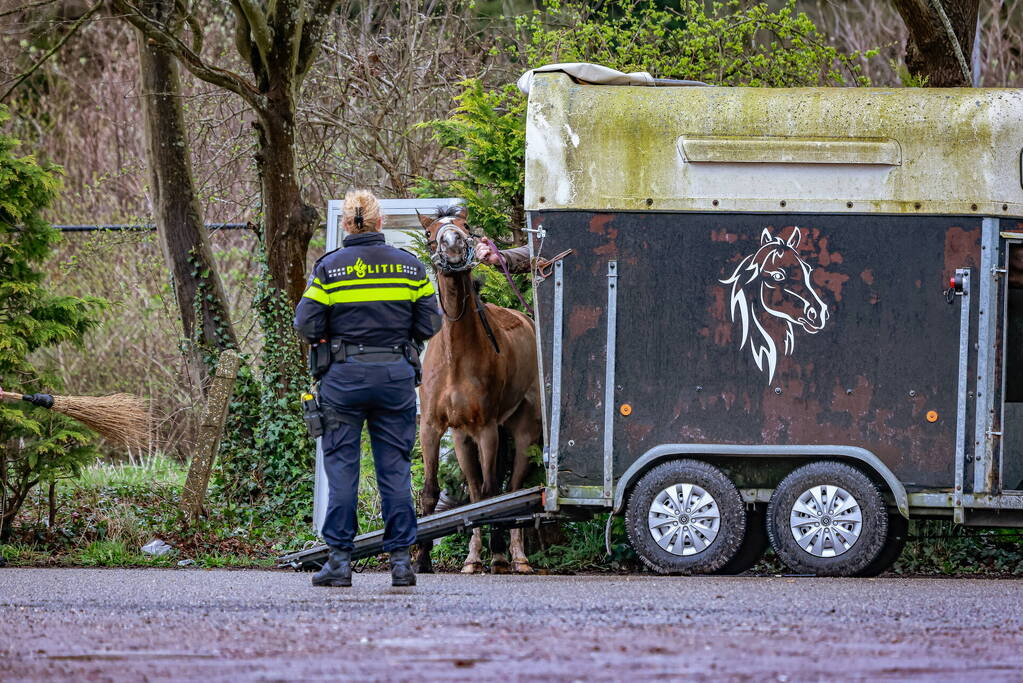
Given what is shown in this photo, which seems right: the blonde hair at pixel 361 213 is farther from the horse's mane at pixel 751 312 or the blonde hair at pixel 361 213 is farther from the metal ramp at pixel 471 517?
the horse's mane at pixel 751 312

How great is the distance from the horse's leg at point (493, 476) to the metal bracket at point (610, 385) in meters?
0.97

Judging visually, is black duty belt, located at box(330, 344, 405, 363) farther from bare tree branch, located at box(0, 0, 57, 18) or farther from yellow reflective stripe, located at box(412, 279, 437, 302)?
bare tree branch, located at box(0, 0, 57, 18)

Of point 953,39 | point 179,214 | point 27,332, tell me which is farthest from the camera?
point 179,214

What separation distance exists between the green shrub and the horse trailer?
3.27 m

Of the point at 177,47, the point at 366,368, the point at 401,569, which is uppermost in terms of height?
the point at 177,47

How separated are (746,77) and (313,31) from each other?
150 inches

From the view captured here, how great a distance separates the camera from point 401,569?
29.8 ft

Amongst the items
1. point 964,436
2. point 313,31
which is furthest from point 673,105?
point 313,31

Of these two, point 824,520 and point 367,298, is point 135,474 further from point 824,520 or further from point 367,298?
point 824,520

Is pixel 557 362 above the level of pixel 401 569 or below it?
above

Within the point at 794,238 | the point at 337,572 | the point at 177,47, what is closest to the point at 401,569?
the point at 337,572

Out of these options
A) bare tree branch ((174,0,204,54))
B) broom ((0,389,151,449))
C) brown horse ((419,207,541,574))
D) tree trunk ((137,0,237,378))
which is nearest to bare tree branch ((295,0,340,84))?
bare tree branch ((174,0,204,54))

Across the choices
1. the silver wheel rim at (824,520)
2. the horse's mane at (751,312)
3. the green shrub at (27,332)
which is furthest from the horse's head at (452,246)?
the green shrub at (27,332)

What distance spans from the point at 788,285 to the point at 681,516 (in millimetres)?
1577
